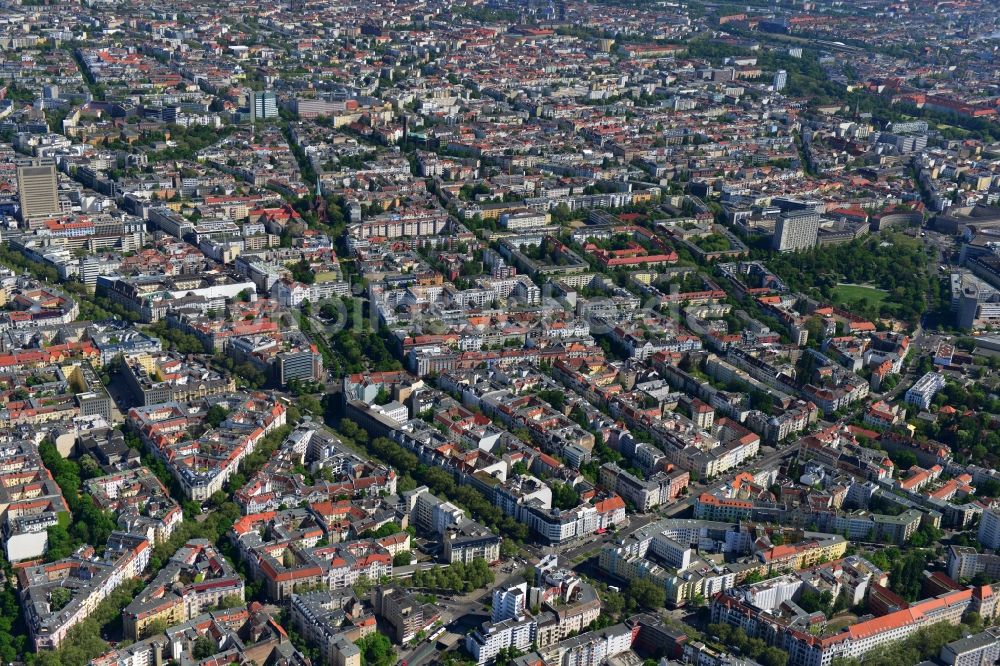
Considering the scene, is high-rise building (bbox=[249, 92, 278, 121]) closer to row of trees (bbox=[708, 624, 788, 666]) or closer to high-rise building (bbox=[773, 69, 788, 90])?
high-rise building (bbox=[773, 69, 788, 90])

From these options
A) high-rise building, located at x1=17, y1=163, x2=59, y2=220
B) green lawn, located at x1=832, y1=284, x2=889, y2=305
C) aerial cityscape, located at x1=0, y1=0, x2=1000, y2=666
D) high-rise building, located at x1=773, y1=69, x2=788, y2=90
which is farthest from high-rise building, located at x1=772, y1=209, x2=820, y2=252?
high-rise building, located at x1=773, y1=69, x2=788, y2=90

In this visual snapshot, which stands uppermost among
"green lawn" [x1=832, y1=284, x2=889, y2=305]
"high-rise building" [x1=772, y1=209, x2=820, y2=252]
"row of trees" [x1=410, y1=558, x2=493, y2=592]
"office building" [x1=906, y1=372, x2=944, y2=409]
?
"high-rise building" [x1=772, y1=209, x2=820, y2=252]

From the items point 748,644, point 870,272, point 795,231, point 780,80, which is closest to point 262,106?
point 795,231

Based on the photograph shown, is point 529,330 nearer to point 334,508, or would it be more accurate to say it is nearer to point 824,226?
point 334,508

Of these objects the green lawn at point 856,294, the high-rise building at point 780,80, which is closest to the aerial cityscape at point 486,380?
the green lawn at point 856,294

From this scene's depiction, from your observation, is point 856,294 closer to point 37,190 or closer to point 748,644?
point 748,644

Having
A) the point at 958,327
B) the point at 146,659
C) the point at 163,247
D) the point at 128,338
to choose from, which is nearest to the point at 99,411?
the point at 128,338
